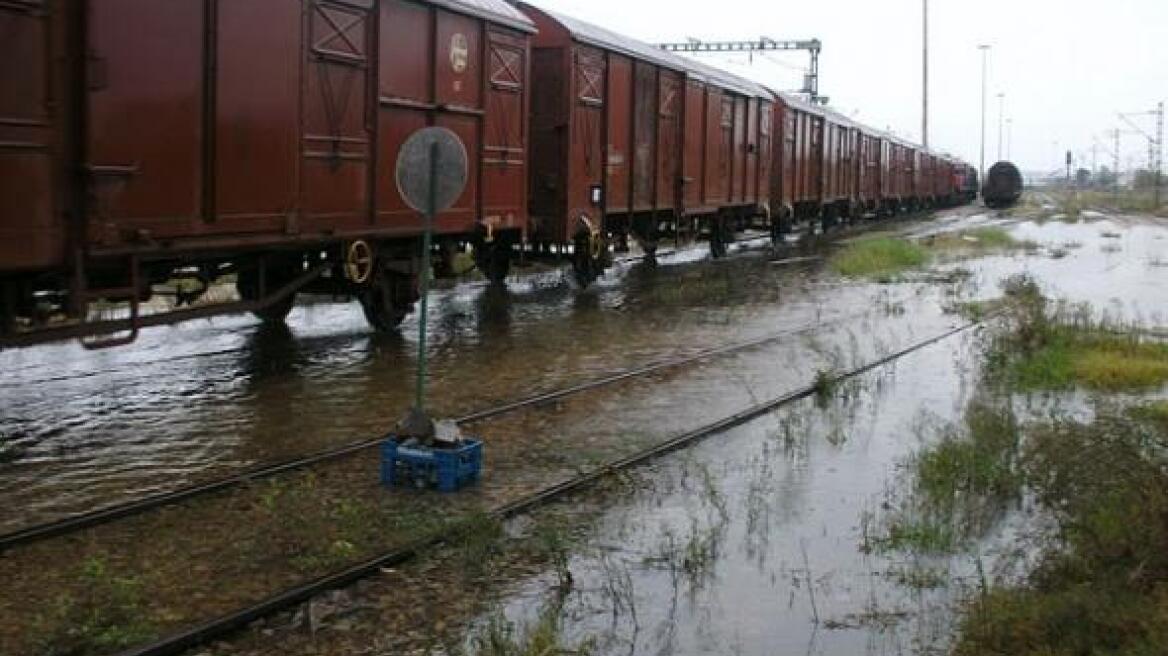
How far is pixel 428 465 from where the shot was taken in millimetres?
7250

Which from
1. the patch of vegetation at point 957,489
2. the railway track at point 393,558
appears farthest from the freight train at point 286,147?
the patch of vegetation at point 957,489

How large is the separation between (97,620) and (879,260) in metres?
22.0

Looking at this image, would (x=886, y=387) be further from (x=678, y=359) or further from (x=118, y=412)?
(x=118, y=412)

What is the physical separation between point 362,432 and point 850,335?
7.25m

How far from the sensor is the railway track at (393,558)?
4836 millimetres

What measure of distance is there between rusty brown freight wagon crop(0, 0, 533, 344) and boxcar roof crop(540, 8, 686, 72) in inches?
98.4

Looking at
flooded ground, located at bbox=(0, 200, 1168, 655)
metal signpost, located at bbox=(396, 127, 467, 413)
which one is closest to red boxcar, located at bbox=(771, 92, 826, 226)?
flooded ground, located at bbox=(0, 200, 1168, 655)

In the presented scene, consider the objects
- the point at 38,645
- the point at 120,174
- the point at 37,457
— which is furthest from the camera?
the point at 120,174

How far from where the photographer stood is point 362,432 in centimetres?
881

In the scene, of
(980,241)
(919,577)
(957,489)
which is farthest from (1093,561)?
(980,241)

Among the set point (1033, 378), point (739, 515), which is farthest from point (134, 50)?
point (1033, 378)

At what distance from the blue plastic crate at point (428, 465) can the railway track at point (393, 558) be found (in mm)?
468

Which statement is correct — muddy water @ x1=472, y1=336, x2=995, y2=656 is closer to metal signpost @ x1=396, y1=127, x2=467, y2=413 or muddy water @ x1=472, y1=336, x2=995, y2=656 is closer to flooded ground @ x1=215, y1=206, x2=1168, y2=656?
flooded ground @ x1=215, y1=206, x2=1168, y2=656

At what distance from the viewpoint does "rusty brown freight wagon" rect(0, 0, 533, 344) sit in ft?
25.9
